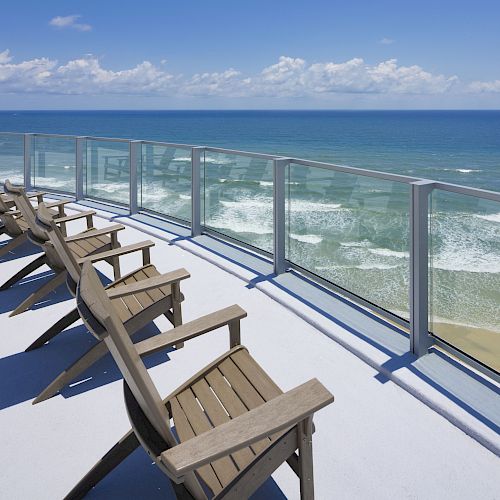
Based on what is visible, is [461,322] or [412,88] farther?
[412,88]

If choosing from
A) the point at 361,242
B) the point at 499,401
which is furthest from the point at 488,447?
the point at 361,242

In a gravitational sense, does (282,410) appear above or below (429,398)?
above

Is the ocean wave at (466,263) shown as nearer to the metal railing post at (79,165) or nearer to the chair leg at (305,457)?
the chair leg at (305,457)

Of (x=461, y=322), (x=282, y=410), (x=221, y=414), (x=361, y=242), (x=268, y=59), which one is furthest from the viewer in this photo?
(x=268, y=59)

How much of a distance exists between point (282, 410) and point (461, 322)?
5.72 ft

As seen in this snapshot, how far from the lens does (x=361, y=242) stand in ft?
12.3

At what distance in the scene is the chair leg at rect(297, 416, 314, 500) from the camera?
165 centimetres

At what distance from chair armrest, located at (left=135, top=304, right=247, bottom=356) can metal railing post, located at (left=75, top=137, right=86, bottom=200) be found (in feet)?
21.1

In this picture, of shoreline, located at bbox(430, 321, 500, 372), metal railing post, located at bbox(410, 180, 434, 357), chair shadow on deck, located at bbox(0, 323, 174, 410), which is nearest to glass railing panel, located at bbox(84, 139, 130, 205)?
chair shadow on deck, located at bbox(0, 323, 174, 410)

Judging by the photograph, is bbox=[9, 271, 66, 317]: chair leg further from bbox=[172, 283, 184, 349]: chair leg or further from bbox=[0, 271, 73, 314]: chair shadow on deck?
bbox=[172, 283, 184, 349]: chair leg

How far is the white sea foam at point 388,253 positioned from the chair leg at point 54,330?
193 cm

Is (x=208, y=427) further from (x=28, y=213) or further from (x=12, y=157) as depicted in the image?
(x=12, y=157)

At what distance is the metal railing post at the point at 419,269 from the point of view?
304cm

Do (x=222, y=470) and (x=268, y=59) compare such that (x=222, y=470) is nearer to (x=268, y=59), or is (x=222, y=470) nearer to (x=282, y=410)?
(x=282, y=410)
